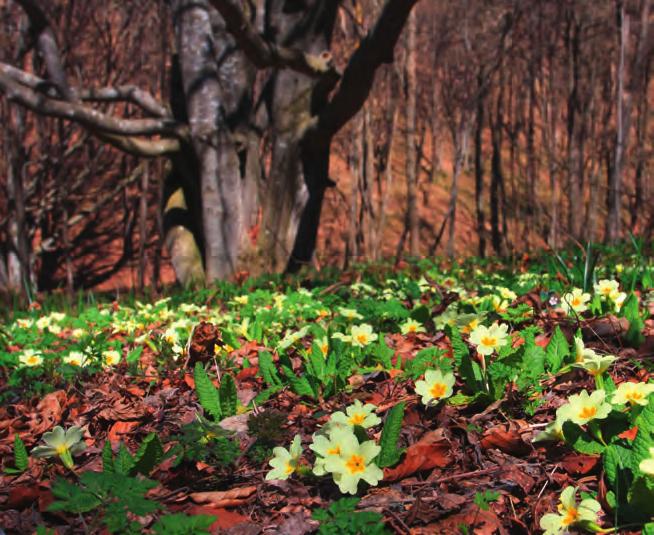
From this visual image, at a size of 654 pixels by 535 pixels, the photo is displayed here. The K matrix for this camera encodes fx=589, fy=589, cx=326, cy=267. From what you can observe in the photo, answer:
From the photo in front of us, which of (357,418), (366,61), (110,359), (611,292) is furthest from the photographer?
(366,61)

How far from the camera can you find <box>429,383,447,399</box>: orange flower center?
1.68 m

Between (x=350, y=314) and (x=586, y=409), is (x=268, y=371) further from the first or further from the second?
(x=586, y=409)

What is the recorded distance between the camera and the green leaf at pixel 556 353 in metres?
1.87

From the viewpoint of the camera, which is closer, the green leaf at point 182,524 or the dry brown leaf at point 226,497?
the green leaf at point 182,524

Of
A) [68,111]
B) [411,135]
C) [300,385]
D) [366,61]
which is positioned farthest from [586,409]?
[411,135]

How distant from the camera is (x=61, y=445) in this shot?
162cm

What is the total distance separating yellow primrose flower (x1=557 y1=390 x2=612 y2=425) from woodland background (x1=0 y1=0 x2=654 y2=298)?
590cm

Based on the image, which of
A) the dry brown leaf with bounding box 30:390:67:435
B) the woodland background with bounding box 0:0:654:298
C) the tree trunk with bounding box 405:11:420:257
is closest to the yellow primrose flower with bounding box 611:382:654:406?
the dry brown leaf with bounding box 30:390:67:435

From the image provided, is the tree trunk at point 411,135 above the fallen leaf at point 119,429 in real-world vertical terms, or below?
above

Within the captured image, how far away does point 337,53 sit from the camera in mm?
13953

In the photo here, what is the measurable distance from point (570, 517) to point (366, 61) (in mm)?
5018

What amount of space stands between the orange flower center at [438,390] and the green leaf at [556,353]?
1.38ft

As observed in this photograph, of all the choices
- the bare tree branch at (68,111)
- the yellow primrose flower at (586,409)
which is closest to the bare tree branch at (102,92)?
the bare tree branch at (68,111)

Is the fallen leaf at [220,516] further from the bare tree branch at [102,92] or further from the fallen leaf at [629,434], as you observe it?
the bare tree branch at [102,92]
